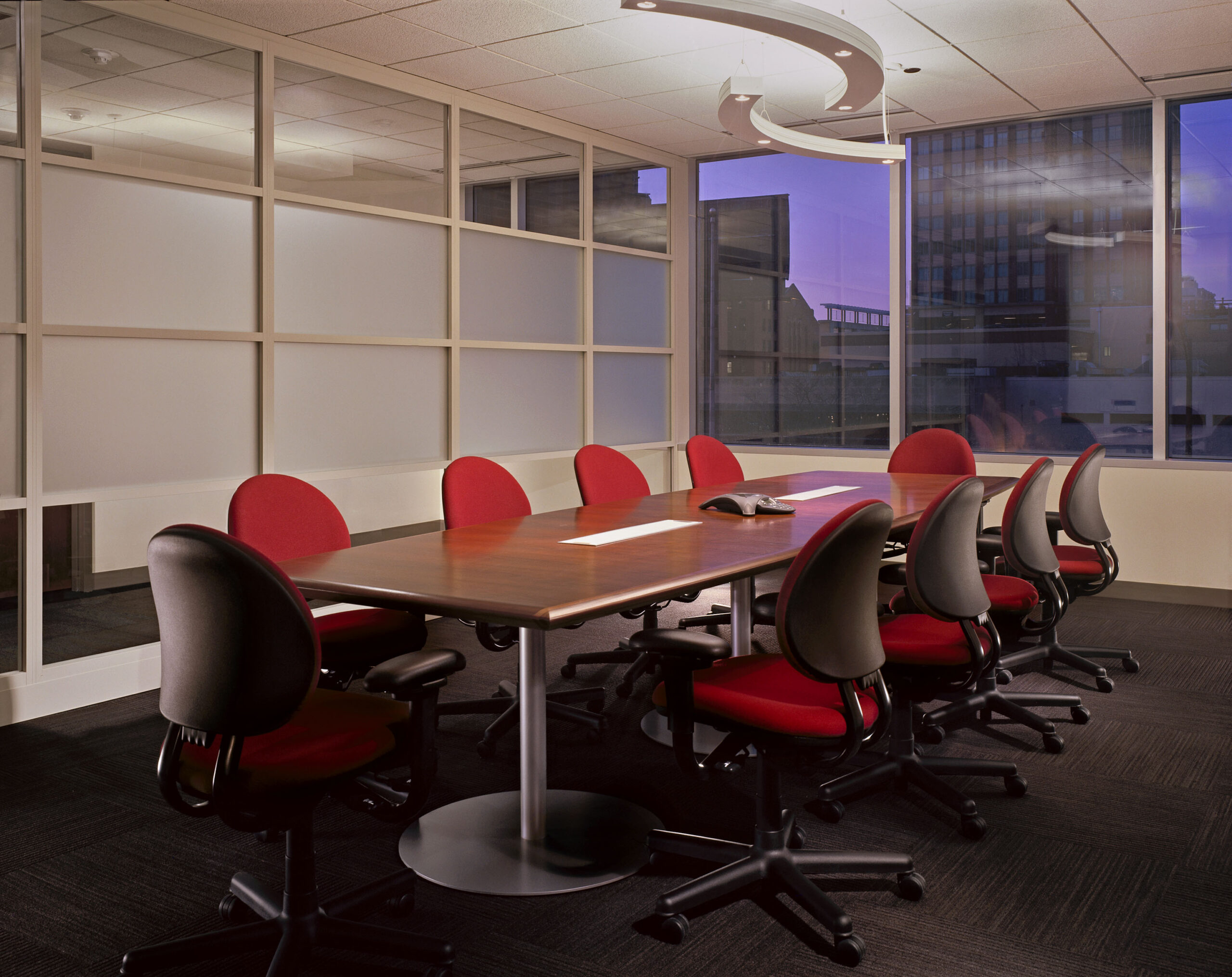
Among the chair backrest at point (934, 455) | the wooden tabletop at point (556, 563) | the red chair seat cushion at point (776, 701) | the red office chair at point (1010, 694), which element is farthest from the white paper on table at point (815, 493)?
the red chair seat cushion at point (776, 701)

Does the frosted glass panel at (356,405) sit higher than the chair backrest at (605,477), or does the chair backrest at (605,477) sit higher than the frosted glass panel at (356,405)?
the frosted glass panel at (356,405)

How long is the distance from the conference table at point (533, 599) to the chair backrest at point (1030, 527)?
20.7 inches

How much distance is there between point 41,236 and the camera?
13.7 feet

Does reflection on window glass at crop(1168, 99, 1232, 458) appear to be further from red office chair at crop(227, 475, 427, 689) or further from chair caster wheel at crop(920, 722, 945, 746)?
red office chair at crop(227, 475, 427, 689)

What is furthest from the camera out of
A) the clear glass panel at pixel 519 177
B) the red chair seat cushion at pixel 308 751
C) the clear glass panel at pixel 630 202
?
the clear glass panel at pixel 630 202

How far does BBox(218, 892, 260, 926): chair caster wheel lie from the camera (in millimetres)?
2451

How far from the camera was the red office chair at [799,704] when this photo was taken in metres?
2.32

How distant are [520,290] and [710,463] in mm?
1752

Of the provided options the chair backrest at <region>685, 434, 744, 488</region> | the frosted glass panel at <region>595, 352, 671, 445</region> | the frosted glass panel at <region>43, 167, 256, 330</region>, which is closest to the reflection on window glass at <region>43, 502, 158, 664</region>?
the frosted glass panel at <region>43, 167, 256, 330</region>

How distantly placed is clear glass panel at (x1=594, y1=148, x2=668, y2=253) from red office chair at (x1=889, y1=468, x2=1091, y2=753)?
4078mm

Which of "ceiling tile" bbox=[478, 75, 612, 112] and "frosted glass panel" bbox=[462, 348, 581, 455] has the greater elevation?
"ceiling tile" bbox=[478, 75, 612, 112]

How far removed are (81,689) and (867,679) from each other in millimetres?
3365

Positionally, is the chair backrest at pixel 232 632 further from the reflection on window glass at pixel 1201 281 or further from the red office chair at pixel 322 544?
the reflection on window glass at pixel 1201 281

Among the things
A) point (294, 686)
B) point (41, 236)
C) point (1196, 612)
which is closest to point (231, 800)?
point (294, 686)
